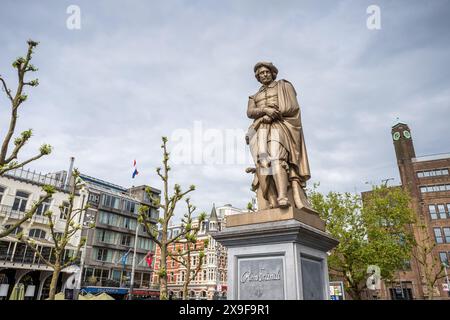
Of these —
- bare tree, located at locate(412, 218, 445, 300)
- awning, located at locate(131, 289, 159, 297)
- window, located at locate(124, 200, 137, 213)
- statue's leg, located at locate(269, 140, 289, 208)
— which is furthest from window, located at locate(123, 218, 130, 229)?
statue's leg, located at locate(269, 140, 289, 208)

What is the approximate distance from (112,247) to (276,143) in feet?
149

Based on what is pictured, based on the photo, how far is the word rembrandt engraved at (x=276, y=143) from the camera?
20.2 ft

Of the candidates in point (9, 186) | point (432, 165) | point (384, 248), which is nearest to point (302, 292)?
point (384, 248)

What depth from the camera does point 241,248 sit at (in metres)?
5.57

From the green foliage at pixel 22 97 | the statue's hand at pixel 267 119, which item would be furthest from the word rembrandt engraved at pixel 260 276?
the green foliage at pixel 22 97

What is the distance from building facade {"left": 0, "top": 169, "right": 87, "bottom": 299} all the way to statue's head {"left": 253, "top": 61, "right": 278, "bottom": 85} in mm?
29780

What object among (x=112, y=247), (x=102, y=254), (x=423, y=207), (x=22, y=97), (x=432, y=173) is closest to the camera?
(x=22, y=97)

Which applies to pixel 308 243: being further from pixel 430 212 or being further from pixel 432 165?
pixel 432 165

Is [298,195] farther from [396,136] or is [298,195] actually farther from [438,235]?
[396,136]

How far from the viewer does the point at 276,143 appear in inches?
247

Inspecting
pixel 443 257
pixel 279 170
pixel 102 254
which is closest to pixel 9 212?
pixel 102 254
